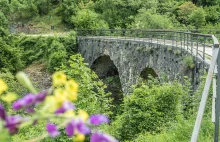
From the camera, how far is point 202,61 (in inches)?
379

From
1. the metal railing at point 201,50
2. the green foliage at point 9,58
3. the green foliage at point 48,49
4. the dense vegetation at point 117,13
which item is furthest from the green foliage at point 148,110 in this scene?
the green foliage at point 9,58

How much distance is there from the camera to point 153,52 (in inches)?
706

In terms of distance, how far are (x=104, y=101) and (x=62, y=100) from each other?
12177 mm

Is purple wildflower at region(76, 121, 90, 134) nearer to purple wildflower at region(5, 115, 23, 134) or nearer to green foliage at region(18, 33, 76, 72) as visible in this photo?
purple wildflower at region(5, 115, 23, 134)

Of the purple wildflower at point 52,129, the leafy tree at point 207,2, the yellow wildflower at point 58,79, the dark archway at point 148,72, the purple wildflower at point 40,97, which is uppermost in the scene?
the yellow wildflower at point 58,79

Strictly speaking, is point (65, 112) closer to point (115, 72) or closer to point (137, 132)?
point (137, 132)

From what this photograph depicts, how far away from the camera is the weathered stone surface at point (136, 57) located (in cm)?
1296

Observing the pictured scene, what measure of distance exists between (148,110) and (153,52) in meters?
7.83

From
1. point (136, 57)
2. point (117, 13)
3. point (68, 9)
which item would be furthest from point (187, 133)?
point (68, 9)

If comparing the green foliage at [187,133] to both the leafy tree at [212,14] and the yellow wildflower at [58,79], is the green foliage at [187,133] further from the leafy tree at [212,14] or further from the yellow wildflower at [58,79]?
the leafy tree at [212,14]

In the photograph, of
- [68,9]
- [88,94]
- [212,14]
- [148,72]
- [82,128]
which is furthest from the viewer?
[68,9]

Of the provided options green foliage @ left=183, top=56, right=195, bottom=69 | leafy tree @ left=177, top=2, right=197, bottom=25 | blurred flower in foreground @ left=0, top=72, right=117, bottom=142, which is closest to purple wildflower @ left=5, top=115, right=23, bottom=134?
blurred flower in foreground @ left=0, top=72, right=117, bottom=142

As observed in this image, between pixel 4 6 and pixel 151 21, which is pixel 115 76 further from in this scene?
pixel 4 6

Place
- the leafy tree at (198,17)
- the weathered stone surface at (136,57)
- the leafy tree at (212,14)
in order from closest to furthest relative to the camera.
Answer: the weathered stone surface at (136,57) < the leafy tree at (198,17) < the leafy tree at (212,14)
